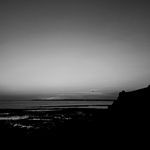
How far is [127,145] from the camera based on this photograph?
9.23 metres

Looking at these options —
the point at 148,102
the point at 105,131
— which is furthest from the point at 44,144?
the point at 148,102

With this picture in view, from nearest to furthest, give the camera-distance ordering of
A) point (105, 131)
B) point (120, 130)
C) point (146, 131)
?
1. point (146, 131)
2. point (120, 130)
3. point (105, 131)

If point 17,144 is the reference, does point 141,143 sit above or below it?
above

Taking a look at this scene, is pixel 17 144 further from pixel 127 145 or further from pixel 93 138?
pixel 127 145

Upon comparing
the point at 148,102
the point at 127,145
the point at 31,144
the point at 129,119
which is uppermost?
the point at 148,102

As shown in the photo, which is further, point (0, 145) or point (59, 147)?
point (0, 145)

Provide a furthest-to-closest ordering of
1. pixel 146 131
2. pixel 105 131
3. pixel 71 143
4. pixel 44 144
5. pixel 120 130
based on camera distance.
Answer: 1. pixel 44 144
2. pixel 71 143
3. pixel 105 131
4. pixel 120 130
5. pixel 146 131

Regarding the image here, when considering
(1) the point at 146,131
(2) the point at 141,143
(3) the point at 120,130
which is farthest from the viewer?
(3) the point at 120,130

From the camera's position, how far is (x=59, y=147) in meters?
12.8

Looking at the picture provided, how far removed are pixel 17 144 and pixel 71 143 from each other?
487 cm

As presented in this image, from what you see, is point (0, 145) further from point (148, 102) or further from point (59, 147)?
point (148, 102)

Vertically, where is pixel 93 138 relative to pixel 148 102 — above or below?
below

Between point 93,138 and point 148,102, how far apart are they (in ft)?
14.3

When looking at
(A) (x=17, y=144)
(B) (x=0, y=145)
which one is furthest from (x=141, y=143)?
(B) (x=0, y=145)
